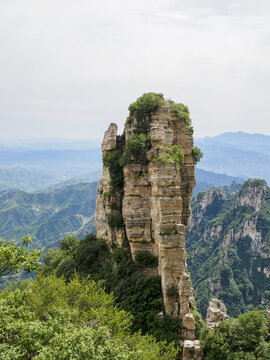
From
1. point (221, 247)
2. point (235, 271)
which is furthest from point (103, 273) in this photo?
point (221, 247)

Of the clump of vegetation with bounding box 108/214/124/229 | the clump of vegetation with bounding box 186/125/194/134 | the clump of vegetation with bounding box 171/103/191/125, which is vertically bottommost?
the clump of vegetation with bounding box 108/214/124/229

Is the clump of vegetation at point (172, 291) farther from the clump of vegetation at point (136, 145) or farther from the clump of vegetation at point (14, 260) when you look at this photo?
the clump of vegetation at point (14, 260)

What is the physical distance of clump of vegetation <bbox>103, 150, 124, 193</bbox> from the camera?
136 ft

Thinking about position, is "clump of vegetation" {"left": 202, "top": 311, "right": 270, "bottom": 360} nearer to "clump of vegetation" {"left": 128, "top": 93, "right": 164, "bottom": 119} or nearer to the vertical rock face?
the vertical rock face

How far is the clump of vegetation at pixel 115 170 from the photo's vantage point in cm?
A: 4147

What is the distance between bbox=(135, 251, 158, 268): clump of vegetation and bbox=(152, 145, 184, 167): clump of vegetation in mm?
12399

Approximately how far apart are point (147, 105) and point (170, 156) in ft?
28.4

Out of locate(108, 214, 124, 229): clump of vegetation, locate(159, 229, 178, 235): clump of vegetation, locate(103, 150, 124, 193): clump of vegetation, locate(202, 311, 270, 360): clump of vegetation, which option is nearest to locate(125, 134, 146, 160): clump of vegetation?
locate(103, 150, 124, 193): clump of vegetation

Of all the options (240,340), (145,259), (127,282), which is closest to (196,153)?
(145,259)

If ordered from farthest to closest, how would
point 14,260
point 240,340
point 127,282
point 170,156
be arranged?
point 127,282 < point 170,156 < point 240,340 < point 14,260

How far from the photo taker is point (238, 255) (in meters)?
149

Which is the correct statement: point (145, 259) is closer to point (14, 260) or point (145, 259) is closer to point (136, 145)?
point (136, 145)

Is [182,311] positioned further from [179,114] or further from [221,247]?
[221,247]

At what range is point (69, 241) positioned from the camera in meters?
59.5
